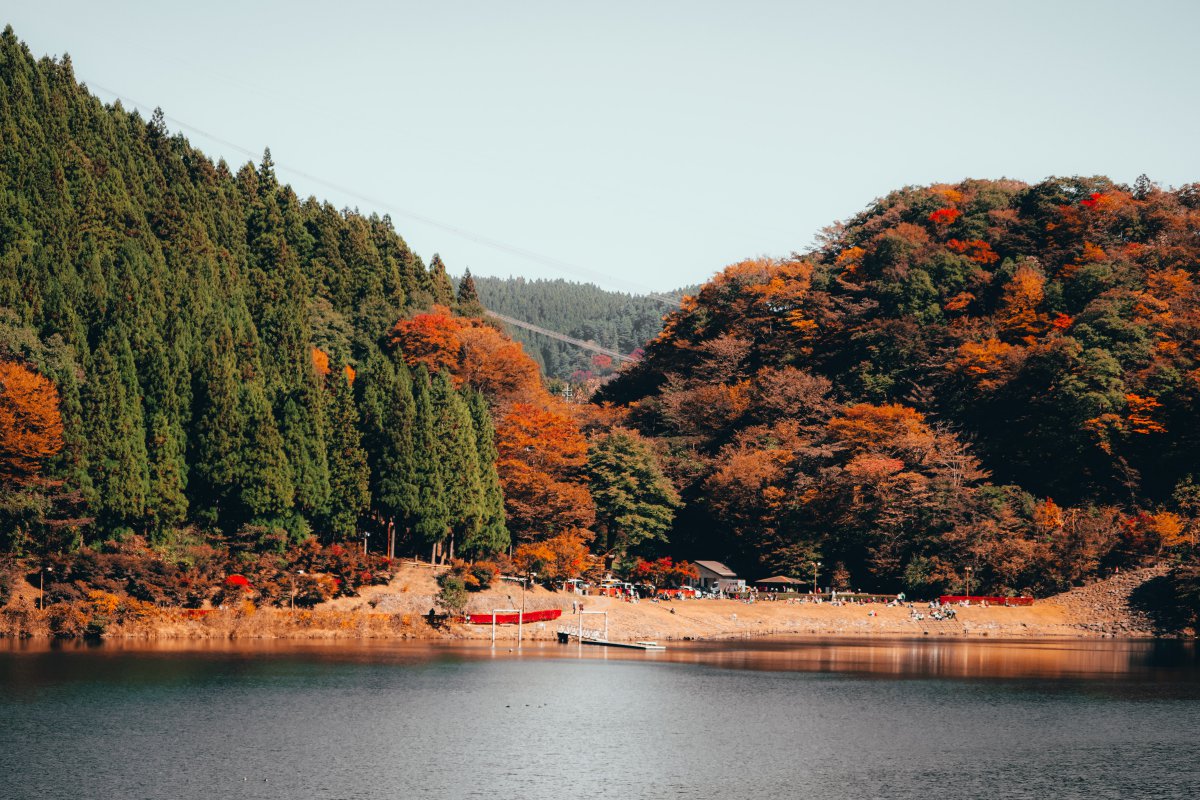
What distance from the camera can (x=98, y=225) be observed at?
94.5 metres

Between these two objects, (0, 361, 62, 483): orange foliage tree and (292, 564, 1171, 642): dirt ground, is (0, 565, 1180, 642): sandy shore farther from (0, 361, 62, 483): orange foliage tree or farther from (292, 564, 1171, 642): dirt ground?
(0, 361, 62, 483): orange foliage tree

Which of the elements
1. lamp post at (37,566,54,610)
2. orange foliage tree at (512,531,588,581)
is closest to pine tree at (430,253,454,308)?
orange foliage tree at (512,531,588,581)

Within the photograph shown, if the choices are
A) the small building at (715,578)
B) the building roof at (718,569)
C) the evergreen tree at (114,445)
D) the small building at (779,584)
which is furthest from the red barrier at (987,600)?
the evergreen tree at (114,445)

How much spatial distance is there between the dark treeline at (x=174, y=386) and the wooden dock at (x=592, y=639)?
8.09 m

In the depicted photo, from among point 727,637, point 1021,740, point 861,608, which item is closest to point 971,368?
point 861,608

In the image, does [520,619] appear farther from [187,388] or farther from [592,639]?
[187,388]

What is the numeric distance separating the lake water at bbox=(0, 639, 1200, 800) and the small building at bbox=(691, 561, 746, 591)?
29.5 m

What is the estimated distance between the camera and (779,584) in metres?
96.9

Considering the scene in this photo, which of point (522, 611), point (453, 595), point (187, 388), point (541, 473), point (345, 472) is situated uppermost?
point (187, 388)

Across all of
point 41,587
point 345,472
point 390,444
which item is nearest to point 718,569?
point 390,444

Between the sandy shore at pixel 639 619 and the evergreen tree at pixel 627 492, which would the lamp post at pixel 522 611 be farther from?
the evergreen tree at pixel 627 492

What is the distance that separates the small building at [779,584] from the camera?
312 feet

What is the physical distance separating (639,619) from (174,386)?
3079 centimetres

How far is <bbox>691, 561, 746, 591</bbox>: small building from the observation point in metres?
99.4
